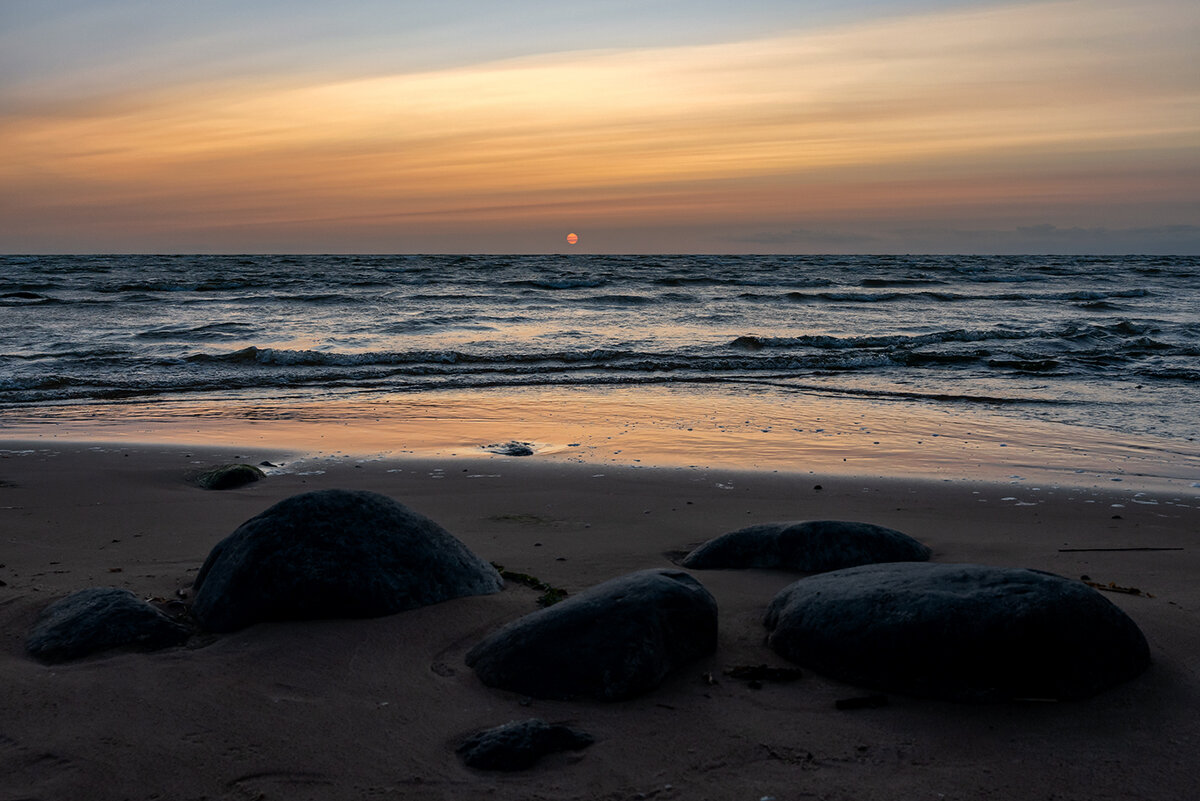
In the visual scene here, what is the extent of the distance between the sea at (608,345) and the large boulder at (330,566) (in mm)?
8043

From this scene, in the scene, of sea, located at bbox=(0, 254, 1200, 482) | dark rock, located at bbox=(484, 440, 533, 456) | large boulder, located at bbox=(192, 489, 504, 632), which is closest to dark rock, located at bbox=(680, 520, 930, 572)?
large boulder, located at bbox=(192, 489, 504, 632)

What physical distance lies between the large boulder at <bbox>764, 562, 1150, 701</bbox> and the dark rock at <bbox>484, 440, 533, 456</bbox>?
4869 mm

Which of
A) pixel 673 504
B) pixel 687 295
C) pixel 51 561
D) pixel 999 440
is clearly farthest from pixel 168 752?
pixel 687 295

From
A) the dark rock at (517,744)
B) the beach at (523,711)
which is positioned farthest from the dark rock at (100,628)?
the dark rock at (517,744)

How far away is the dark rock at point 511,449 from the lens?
321 inches

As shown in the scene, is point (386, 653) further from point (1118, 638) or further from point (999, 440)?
point (999, 440)

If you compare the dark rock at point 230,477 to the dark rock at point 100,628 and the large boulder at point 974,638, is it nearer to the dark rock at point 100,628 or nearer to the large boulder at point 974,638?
the dark rock at point 100,628

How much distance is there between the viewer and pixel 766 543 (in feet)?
15.5

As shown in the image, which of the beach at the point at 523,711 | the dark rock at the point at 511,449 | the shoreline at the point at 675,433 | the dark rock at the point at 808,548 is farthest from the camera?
the dark rock at the point at 511,449

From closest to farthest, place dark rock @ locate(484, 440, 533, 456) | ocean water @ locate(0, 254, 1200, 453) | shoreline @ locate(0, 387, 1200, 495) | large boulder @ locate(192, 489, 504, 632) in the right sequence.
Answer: large boulder @ locate(192, 489, 504, 632) → shoreline @ locate(0, 387, 1200, 495) → dark rock @ locate(484, 440, 533, 456) → ocean water @ locate(0, 254, 1200, 453)

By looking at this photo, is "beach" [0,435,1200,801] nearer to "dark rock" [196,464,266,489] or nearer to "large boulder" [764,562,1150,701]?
"large boulder" [764,562,1150,701]

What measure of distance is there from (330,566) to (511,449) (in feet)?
14.5

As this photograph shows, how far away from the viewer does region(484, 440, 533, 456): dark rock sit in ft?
26.8

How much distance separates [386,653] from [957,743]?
82.6 inches
